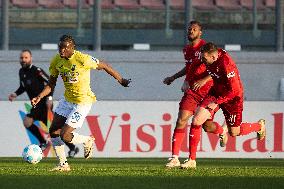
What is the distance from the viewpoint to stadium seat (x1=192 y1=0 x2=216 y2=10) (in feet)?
95.8

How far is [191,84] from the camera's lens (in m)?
12.8

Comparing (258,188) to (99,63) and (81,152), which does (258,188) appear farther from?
(81,152)

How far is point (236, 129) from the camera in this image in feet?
42.6

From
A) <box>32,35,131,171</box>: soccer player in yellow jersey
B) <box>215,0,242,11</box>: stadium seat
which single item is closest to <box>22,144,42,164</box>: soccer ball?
<box>32,35,131,171</box>: soccer player in yellow jersey

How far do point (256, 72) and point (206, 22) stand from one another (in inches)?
227

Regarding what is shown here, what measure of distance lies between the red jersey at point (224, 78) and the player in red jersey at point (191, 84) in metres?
0.30

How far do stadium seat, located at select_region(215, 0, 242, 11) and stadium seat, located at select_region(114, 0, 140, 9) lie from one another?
245 cm

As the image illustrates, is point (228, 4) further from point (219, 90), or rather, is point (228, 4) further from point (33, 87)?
point (219, 90)

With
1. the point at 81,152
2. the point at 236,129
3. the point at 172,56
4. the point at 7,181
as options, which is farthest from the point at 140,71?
the point at 7,181

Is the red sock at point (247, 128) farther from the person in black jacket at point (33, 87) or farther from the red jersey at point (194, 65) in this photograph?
the person in black jacket at point (33, 87)

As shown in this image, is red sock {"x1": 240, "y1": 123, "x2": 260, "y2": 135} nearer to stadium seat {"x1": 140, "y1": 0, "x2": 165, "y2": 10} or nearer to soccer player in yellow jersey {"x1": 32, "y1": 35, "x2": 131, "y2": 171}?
soccer player in yellow jersey {"x1": 32, "y1": 35, "x2": 131, "y2": 171}

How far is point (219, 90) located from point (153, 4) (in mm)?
17534

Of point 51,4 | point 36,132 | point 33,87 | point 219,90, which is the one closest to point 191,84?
point 219,90

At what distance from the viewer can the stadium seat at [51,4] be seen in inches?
1118
